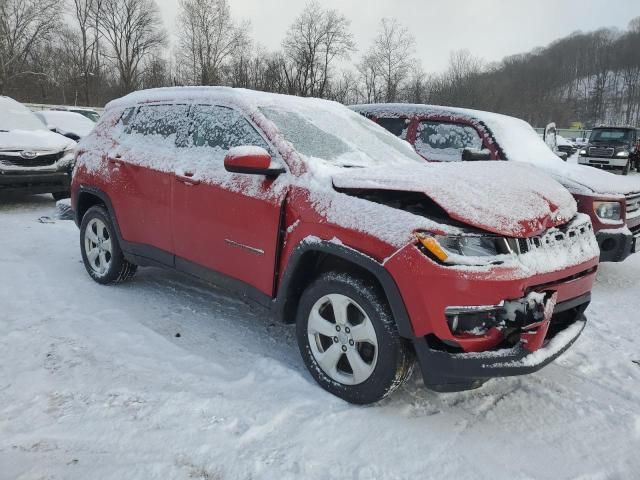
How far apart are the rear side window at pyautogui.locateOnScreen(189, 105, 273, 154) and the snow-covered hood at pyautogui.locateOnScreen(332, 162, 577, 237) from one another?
2.56ft

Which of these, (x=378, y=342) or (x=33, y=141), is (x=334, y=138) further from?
(x=33, y=141)

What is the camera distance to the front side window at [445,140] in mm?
5750

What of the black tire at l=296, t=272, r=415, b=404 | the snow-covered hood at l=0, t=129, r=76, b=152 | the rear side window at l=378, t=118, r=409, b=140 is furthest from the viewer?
the snow-covered hood at l=0, t=129, r=76, b=152

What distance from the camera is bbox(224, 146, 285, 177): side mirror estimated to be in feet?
9.41

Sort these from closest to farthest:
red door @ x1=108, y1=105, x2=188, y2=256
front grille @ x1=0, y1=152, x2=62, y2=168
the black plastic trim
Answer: red door @ x1=108, y1=105, x2=188, y2=256 < the black plastic trim < front grille @ x1=0, y1=152, x2=62, y2=168

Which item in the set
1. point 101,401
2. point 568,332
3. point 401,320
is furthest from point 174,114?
point 568,332

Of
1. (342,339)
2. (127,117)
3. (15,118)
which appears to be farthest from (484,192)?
(15,118)

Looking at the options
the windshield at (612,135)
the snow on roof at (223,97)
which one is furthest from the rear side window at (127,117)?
the windshield at (612,135)

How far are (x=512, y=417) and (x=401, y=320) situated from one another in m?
0.90

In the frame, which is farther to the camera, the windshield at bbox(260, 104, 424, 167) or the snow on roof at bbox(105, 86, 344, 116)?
the snow on roof at bbox(105, 86, 344, 116)

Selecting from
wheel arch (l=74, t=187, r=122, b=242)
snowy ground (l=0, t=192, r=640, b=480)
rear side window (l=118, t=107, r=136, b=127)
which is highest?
rear side window (l=118, t=107, r=136, b=127)

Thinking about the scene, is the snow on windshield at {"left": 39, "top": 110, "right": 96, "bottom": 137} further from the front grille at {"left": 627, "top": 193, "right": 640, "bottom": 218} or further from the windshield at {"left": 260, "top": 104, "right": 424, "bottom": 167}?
the front grille at {"left": 627, "top": 193, "right": 640, "bottom": 218}

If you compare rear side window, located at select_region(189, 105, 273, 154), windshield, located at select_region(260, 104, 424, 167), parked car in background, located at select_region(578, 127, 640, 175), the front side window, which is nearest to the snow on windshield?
the front side window

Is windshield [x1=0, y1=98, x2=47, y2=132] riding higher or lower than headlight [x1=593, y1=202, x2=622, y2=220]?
higher
